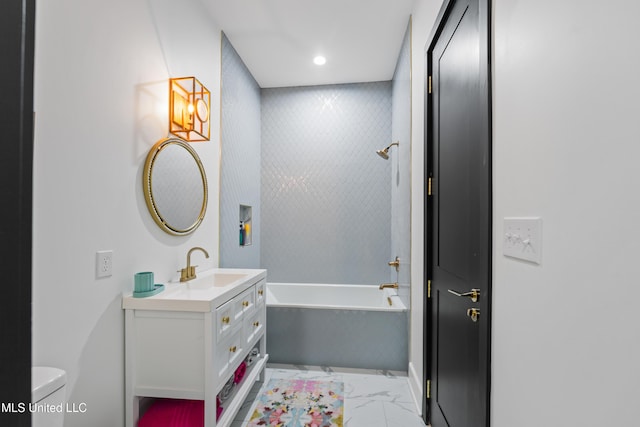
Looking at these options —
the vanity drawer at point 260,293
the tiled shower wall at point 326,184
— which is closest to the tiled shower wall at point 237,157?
the tiled shower wall at point 326,184

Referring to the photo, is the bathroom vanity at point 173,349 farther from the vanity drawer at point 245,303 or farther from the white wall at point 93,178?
the vanity drawer at point 245,303

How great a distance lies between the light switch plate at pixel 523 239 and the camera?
2.48 feet

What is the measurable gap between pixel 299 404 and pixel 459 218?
163cm

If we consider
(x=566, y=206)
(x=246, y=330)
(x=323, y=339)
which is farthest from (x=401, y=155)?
(x=566, y=206)

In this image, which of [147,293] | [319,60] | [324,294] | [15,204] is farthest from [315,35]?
[15,204]

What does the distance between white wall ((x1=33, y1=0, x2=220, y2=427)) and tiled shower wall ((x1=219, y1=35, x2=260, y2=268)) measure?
0.82m

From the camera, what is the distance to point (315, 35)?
2602 millimetres

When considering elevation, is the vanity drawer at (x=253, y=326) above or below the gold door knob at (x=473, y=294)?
below

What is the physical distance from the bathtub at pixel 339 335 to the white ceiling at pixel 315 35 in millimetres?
2300

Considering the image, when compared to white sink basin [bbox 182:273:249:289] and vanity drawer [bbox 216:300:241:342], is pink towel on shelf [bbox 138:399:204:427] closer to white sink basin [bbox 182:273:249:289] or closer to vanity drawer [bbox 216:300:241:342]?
vanity drawer [bbox 216:300:241:342]

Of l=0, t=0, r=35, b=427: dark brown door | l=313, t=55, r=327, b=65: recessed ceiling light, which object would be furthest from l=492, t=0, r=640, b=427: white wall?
l=313, t=55, r=327, b=65: recessed ceiling light

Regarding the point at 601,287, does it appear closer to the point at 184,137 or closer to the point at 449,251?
the point at 449,251

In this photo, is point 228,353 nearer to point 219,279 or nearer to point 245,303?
point 245,303

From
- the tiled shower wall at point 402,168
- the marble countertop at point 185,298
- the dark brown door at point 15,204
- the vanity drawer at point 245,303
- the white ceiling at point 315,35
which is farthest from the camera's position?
the tiled shower wall at point 402,168
